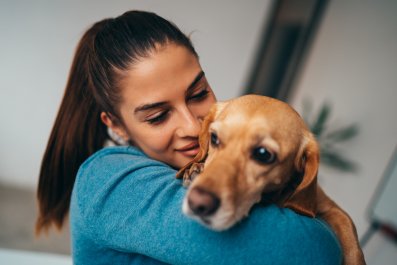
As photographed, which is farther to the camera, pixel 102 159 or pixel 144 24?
pixel 144 24

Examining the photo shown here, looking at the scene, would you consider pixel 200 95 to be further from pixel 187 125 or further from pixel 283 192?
pixel 283 192

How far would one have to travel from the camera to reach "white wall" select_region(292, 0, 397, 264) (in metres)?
3.46

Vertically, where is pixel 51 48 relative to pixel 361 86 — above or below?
below

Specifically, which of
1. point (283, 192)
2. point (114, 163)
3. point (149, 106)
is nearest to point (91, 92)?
point (149, 106)

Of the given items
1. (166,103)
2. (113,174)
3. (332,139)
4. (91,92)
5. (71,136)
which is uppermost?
(166,103)

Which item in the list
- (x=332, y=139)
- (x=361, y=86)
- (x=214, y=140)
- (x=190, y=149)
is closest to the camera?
(x=214, y=140)

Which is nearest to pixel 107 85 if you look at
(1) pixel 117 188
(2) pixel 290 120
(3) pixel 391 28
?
(1) pixel 117 188

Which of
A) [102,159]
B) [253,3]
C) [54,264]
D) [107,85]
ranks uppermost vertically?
[253,3]

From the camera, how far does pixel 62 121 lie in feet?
4.65

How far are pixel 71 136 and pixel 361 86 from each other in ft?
11.7

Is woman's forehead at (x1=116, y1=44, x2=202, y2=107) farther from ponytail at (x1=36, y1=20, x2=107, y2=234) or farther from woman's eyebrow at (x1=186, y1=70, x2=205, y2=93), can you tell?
ponytail at (x1=36, y1=20, x2=107, y2=234)

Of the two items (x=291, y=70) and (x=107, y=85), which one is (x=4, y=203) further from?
(x=291, y=70)

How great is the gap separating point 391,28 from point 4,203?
4758 mm

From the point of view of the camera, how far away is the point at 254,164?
1.12 meters
